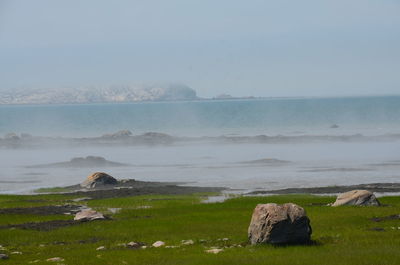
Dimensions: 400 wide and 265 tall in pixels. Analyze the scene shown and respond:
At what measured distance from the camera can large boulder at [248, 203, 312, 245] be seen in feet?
96.4

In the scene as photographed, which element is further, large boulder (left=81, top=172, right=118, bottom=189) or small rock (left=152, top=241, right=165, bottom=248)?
large boulder (left=81, top=172, right=118, bottom=189)

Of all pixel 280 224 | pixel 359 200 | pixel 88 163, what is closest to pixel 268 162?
pixel 88 163

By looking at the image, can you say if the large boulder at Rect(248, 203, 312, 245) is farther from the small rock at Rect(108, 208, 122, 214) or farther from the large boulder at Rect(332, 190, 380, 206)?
the small rock at Rect(108, 208, 122, 214)

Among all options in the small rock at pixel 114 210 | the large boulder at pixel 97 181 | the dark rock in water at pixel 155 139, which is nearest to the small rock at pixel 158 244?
the small rock at pixel 114 210

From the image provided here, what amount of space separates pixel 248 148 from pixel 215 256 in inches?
3784

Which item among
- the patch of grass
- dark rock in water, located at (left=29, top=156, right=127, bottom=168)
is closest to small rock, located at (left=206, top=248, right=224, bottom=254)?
the patch of grass

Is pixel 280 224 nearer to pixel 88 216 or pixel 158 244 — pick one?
pixel 158 244

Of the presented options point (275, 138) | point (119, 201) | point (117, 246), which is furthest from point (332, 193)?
point (275, 138)

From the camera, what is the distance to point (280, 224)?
2956cm

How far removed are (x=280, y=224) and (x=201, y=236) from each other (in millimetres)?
5785

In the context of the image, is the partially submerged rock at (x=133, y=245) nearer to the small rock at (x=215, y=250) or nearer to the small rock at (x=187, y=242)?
the small rock at (x=187, y=242)

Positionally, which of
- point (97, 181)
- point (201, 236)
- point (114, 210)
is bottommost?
point (201, 236)

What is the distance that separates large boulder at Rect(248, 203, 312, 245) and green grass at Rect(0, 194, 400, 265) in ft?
1.84

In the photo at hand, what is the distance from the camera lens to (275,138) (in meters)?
146
